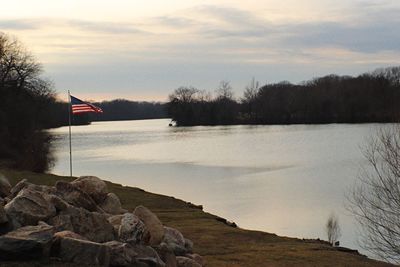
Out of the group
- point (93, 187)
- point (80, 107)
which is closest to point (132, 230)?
point (93, 187)

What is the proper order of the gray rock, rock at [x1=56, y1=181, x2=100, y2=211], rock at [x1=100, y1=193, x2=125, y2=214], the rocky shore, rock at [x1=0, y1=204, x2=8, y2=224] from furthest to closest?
rock at [x1=100, y1=193, x2=125, y2=214]
rock at [x1=56, y1=181, x2=100, y2=211]
the gray rock
rock at [x1=0, y1=204, x2=8, y2=224]
the rocky shore

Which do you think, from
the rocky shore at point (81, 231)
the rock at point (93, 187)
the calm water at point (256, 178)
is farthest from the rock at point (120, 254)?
the calm water at point (256, 178)

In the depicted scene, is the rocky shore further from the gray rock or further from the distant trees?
the distant trees

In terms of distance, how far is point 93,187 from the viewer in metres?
9.22

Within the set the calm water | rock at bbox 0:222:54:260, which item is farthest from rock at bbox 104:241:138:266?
the calm water

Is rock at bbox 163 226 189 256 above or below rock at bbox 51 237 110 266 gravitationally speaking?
below

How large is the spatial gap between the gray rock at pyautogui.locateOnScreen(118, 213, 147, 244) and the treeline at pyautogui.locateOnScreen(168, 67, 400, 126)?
314ft

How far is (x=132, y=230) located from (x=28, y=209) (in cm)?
141

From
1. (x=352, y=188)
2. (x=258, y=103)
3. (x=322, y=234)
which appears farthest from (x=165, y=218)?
(x=258, y=103)

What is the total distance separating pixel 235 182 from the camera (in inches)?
1271

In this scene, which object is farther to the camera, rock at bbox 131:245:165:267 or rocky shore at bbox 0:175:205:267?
rock at bbox 131:245:165:267

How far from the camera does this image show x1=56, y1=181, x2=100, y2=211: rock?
8352mm

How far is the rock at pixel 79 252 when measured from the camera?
6438mm

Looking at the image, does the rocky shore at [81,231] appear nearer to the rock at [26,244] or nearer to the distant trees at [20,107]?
the rock at [26,244]
